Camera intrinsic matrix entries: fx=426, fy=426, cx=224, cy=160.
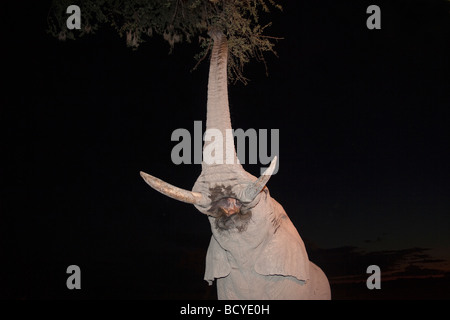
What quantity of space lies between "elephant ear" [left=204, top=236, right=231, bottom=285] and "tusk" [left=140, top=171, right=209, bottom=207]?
79 cm

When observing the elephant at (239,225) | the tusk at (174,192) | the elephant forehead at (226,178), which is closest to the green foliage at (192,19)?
the elephant at (239,225)

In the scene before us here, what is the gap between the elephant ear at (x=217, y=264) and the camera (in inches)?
165

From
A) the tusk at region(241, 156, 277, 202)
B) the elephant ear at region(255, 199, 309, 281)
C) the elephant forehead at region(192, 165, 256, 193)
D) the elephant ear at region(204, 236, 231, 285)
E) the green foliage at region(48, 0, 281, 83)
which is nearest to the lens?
the tusk at region(241, 156, 277, 202)

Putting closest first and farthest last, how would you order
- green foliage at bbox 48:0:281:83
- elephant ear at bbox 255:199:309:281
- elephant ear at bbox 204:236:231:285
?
elephant ear at bbox 255:199:309:281
elephant ear at bbox 204:236:231:285
green foliage at bbox 48:0:281:83

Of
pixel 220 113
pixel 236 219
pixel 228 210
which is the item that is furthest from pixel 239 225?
pixel 220 113

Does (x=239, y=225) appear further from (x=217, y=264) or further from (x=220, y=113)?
(x=220, y=113)

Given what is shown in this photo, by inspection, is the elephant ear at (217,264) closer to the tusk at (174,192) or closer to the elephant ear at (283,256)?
the elephant ear at (283,256)

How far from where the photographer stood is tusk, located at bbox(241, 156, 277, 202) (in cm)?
333

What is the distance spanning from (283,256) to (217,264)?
657mm

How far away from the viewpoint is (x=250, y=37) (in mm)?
4809

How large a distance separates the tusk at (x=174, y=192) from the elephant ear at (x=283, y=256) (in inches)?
33.7

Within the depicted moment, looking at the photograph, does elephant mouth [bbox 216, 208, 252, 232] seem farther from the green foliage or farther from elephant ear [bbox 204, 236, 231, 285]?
the green foliage

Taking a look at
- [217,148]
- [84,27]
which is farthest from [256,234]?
[84,27]

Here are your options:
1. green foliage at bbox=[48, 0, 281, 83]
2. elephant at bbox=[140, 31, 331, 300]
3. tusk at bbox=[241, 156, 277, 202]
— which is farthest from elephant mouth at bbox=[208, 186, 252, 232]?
green foliage at bbox=[48, 0, 281, 83]
